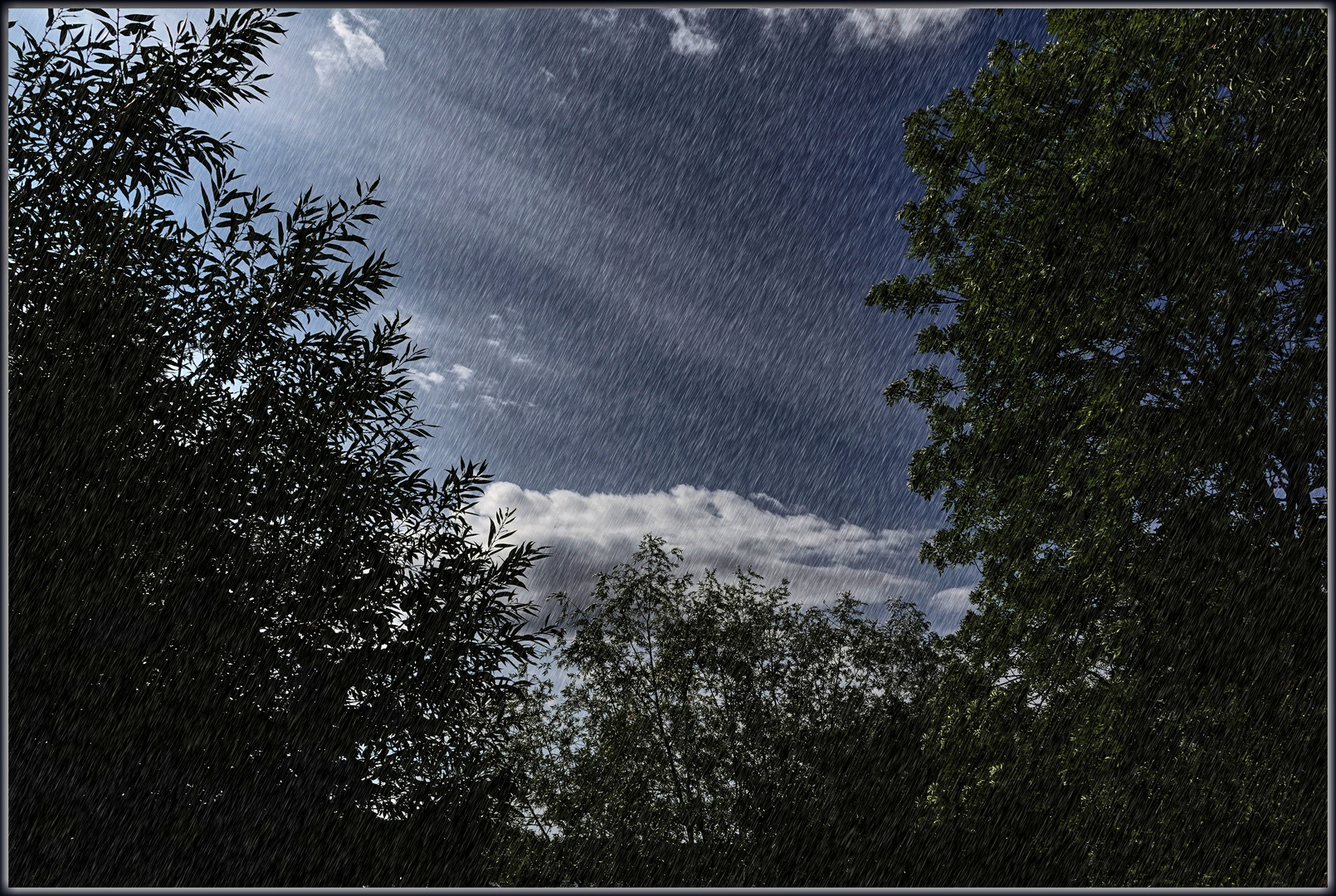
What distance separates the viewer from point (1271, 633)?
Result: 7.77 meters

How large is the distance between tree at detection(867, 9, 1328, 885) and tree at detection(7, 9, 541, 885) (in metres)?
7.34

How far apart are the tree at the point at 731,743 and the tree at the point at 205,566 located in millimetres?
10712

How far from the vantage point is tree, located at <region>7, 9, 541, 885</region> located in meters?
4.60

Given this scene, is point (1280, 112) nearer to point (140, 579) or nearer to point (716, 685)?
point (140, 579)

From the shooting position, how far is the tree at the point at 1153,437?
7535mm

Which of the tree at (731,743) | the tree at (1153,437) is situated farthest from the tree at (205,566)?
the tree at (731,743)

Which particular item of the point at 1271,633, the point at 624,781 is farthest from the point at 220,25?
the point at 624,781

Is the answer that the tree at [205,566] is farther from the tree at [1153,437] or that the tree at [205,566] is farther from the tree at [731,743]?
the tree at [731,743]

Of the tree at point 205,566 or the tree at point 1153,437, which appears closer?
the tree at point 205,566

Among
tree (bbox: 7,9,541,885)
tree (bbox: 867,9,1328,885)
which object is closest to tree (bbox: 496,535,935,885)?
tree (bbox: 867,9,1328,885)

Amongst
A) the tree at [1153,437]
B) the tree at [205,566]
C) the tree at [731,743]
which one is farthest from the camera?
the tree at [731,743]

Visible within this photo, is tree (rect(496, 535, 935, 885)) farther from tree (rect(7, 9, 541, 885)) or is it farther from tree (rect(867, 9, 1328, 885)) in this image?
tree (rect(7, 9, 541, 885))

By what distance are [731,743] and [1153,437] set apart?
1196cm

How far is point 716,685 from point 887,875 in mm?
5516
